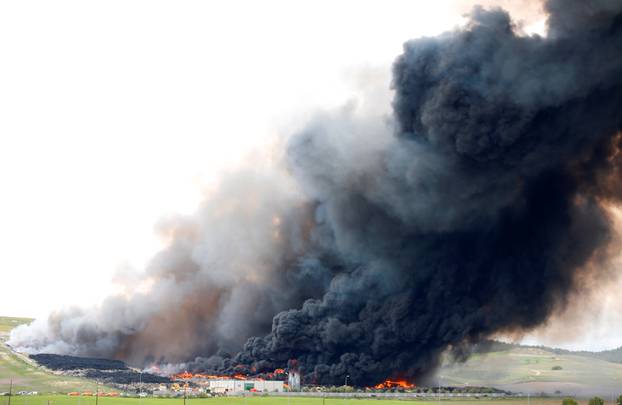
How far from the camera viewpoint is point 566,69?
96062 mm

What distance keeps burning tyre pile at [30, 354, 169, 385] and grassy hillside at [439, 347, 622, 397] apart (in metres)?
51.6

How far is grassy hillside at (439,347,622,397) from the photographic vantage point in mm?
123688

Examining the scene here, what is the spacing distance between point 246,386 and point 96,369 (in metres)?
32.7

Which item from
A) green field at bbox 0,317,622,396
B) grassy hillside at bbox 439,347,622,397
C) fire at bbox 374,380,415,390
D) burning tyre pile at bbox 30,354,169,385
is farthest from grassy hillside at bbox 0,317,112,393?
grassy hillside at bbox 439,347,622,397

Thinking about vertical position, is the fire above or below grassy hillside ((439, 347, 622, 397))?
below

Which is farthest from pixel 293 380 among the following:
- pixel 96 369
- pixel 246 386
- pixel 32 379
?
pixel 32 379

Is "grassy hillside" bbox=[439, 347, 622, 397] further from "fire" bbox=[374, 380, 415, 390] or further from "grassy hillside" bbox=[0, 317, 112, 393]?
"grassy hillside" bbox=[0, 317, 112, 393]

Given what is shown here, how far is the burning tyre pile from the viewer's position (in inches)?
5295

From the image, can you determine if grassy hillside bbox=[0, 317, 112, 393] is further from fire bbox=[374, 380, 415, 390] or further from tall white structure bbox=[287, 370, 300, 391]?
fire bbox=[374, 380, 415, 390]

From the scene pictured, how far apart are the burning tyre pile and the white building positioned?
1224 cm

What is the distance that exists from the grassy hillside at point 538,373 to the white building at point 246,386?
28042 mm

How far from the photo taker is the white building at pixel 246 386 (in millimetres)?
124438

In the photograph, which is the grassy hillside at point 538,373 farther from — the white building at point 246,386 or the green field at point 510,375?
the white building at point 246,386

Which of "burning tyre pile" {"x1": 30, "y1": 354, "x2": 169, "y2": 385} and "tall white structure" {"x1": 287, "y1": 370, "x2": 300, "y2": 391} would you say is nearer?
"tall white structure" {"x1": 287, "y1": 370, "x2": 300, "y2": 391}
